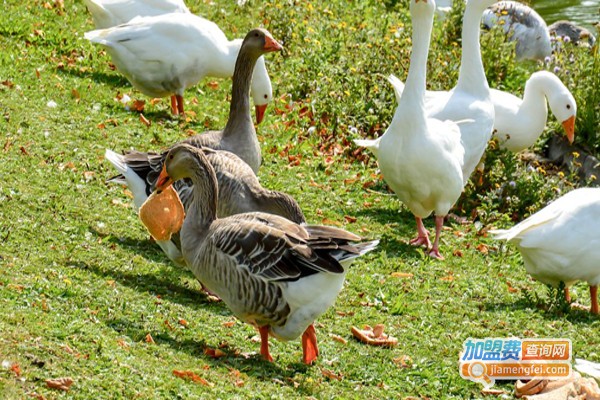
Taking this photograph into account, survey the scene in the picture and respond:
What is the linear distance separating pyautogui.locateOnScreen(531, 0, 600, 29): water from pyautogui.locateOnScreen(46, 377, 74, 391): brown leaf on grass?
56.2 feet

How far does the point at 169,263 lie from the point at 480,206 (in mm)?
4203

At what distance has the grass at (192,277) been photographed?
20.0ft

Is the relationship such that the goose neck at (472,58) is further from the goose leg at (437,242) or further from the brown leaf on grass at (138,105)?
the brown leaf on grass at (138,105)

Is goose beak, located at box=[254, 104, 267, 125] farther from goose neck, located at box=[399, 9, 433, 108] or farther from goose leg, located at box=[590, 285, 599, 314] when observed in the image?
goose leg, located at box=[590, 285, 599, 314]

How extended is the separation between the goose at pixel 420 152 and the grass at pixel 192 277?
534 mm

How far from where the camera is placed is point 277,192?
7.70 metres

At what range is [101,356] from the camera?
5.80 metres

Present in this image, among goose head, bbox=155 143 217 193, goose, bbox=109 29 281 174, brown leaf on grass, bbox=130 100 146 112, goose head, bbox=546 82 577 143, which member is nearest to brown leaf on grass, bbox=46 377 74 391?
goose head, bbox=155 143 217 193

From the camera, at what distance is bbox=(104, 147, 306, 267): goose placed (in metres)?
7.61

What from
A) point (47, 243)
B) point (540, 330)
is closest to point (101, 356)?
point (47, 243)

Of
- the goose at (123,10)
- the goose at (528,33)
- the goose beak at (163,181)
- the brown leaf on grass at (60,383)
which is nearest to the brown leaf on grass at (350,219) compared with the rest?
the goose beak at (163,181)

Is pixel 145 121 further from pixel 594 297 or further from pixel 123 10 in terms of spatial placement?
pixel 594 297

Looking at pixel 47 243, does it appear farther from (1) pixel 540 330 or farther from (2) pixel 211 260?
(1) pixel 540 330

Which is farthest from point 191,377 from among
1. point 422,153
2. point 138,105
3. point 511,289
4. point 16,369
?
point 138,105
